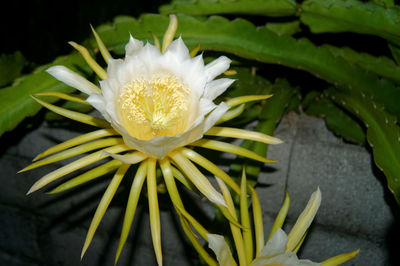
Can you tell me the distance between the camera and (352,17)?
2.93 ft

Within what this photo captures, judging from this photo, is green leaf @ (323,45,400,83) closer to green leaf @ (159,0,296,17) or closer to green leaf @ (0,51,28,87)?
green leaf @ (159,0,296,17)

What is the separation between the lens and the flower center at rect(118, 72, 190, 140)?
2.27 feet

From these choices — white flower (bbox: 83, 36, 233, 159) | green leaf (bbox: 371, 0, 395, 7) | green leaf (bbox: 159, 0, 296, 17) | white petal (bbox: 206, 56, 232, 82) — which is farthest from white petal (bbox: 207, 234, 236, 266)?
green leaf (bbox: 371, 0, 395, 7)

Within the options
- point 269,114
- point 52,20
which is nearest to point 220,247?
point 269,114

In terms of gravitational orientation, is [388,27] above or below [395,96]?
above

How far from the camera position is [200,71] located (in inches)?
26.7

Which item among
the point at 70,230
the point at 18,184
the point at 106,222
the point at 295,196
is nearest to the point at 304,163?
the point at 295,196

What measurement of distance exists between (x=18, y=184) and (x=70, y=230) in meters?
0.24

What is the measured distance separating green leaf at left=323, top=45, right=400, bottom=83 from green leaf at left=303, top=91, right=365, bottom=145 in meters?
0.13

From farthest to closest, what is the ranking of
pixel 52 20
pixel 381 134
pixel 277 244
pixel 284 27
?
pixel 52 20
pixel 284 27
pixel 381 134
pixel 277 244

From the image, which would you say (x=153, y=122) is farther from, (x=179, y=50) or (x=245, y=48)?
(x=245, y=48)

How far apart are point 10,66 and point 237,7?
666mm

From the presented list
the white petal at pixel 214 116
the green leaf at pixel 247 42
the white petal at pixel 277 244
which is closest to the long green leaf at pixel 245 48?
the green leaf at pixel 247 42

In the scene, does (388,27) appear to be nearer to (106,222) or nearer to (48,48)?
(106,222)
